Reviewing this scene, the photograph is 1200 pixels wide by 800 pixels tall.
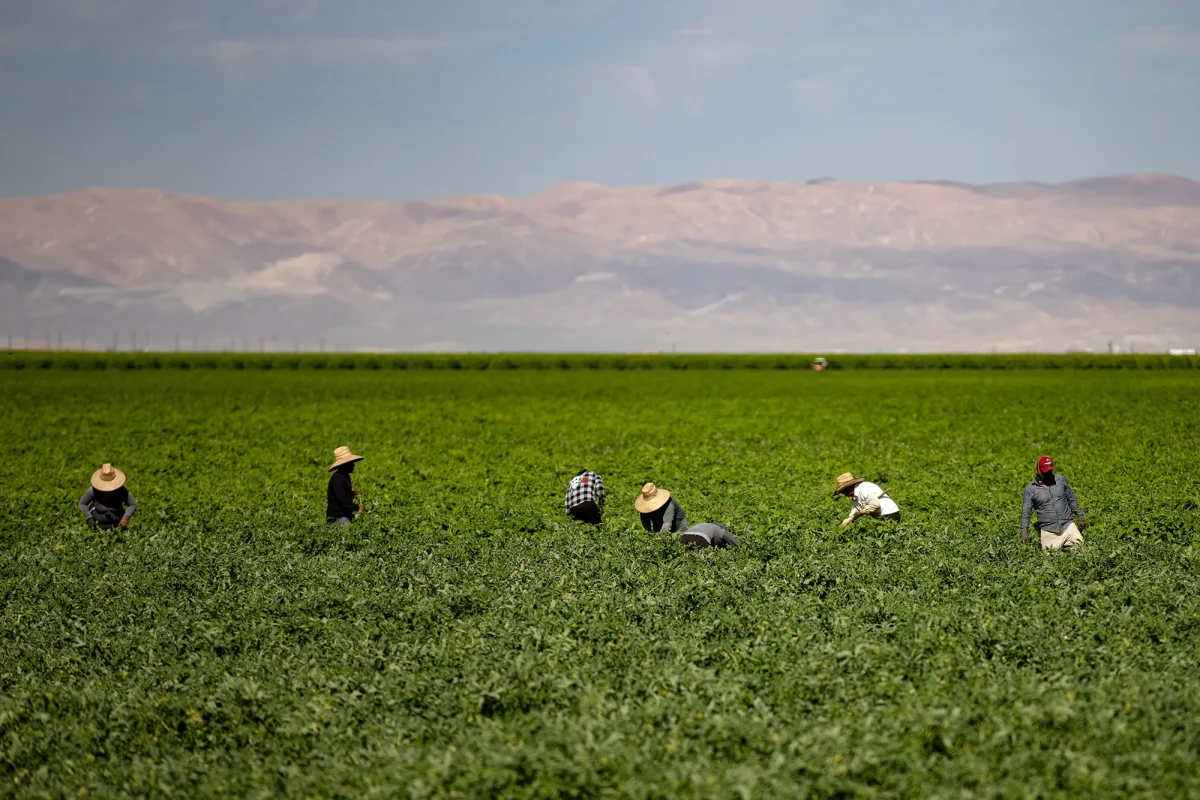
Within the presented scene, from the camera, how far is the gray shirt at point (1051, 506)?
17484mm

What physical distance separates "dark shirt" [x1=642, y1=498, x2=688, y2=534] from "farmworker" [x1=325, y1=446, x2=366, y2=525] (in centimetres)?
551

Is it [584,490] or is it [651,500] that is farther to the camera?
[584,490]

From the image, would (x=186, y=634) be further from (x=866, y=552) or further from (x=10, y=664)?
(x=866, y=552)

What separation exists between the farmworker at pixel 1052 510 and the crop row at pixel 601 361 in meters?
95.1

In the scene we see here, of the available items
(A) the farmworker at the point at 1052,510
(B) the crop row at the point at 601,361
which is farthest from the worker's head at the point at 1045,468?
(B) the crop row at the point at 601,361

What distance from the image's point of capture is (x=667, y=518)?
747 inches

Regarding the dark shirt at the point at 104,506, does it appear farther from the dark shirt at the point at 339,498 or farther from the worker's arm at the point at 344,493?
the worker's arm at the point at 344,493

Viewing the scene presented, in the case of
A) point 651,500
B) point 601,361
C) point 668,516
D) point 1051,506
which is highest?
point 601,361

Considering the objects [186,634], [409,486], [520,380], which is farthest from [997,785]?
[520,380]

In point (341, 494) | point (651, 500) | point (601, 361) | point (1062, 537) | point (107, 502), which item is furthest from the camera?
point (601, 361)

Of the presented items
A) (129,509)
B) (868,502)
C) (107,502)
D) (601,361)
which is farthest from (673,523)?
(601,361)

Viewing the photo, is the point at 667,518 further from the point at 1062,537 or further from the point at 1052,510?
the point at 1062,537

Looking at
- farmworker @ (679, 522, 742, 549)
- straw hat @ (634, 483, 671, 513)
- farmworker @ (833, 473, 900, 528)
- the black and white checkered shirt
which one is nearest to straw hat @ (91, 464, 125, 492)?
the black and white checkered shirt

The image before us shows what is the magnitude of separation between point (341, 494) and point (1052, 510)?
12.1 metres
